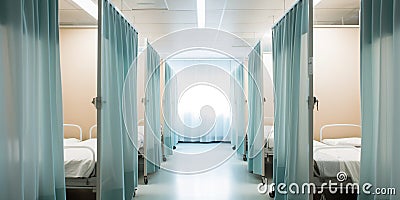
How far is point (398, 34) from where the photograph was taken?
1.75 metres

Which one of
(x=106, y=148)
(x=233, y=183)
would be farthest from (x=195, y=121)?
(x=106, y=148)

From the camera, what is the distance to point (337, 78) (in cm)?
456

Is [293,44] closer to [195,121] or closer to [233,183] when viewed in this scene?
[233,183]

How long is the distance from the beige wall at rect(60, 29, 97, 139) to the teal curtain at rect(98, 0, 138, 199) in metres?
1.13

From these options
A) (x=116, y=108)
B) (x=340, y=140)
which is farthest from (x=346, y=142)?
(x=116, y=108)

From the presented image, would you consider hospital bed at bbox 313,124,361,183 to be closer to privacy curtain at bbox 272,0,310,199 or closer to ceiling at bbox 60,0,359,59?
privacy curtain at bbox 272,0,310,199

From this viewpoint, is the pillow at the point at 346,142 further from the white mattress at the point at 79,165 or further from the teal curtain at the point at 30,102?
the teal curtain at the point at 30,102

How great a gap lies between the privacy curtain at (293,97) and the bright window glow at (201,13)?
118cm

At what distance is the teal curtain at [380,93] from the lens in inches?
69.5

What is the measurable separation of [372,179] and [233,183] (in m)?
2.56

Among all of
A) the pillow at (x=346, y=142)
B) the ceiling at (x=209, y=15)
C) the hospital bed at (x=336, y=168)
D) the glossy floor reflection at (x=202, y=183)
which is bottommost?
the glossy floor reflection at (x=202, y=183)

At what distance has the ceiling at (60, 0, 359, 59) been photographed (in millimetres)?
4125

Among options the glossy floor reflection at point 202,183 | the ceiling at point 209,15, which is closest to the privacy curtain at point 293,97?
the glossy floor reflection at point 202,183

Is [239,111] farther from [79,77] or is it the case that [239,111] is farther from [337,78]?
[79,77]
